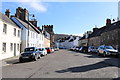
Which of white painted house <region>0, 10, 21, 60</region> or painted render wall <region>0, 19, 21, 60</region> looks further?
white painted house <region>0, 10, 21, 60</region>

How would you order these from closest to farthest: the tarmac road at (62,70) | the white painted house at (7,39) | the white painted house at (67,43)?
the tarmac road at (62,70)
the white painted house at (7,39)
the white painted house at (67,43)

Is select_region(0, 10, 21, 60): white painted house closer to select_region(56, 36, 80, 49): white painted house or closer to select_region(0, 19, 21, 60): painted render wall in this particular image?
select_region(0, 19, 21, 60): painted render wall

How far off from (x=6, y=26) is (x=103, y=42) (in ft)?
110

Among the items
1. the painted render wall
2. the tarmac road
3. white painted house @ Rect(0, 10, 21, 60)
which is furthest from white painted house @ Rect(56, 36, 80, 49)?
the tarmac road

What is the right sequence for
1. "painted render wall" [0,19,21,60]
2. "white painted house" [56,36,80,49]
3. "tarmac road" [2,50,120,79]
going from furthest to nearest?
"white painted house" [56,36,80,49] → "painted render wall" [0,19,21,60] → "tarmac road" [2,50,120,79]

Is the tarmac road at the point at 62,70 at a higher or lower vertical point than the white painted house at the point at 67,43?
lower

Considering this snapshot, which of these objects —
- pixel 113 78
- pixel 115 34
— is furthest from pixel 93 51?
pixel 113 78

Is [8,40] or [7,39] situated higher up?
[7,39]

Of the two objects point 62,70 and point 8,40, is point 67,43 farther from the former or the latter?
point 62,70

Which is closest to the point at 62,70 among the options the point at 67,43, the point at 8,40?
the point at 8,40

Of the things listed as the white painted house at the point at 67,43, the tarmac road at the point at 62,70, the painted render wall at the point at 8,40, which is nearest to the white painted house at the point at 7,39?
the painted render wall at the point at 8,40

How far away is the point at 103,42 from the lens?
168ft

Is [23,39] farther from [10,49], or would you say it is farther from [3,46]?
[3,46]

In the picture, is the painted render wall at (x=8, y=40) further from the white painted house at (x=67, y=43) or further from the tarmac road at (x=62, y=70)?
the white painted house at (x=67, y=43)
